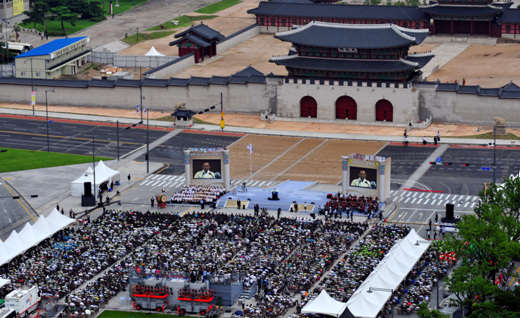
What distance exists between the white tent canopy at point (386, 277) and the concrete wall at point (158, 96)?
68357 mm

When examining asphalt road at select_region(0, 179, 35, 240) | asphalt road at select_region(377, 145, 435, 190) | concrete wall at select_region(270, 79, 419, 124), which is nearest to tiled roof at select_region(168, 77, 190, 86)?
concrete wall at select_region(270, 79, 419, 124)

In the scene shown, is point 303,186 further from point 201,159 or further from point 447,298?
point 447,298

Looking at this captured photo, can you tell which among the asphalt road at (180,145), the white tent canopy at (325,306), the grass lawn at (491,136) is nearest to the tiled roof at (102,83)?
the asphalt road at (180,145)

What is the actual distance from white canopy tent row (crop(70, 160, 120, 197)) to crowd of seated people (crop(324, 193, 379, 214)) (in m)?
28.2

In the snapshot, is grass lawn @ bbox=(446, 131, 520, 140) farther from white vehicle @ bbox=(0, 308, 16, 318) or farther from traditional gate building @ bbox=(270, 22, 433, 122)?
white vehicle @ bbox=(0, 308, 16, 318)

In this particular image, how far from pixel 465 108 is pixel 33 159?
63.5 meters

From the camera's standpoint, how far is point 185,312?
313ft

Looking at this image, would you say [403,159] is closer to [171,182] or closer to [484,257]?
[171,182]

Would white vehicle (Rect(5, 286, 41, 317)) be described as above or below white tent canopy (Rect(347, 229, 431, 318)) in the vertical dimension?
below

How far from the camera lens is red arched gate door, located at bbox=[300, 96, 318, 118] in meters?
165

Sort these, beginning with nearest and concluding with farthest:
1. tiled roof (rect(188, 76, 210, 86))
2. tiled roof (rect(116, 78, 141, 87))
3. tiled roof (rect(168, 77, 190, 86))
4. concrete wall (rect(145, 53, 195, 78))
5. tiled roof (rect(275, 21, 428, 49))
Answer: tiled roof (rect(275, 21, 428, 49)), tiled roof (rect(188, 76, 210, 86)), tiled roof (rect(168, 77, 190, 86)), tiled roof (rect(116, 78, 141, 87)), concrete wall (rect(145, 53, 195, 78))

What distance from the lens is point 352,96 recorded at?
16225 centimetres

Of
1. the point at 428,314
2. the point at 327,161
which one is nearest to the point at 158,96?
the point at 327,161

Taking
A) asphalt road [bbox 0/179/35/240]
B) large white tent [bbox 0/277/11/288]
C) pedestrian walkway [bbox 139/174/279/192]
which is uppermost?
large white tent [bbox 0/277/11/288]
